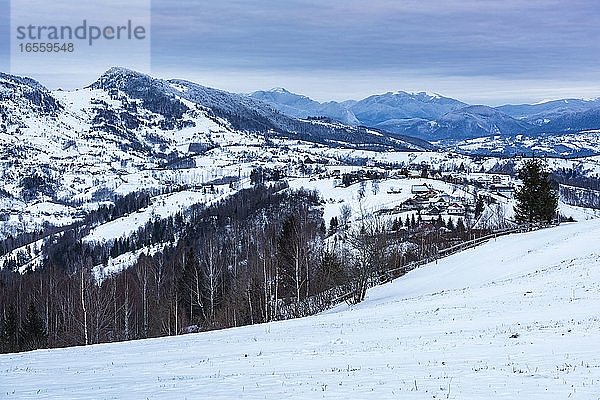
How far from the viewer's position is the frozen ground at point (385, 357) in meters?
15.1

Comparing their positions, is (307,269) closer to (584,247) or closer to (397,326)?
(584,247)

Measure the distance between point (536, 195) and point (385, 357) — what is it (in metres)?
52.8

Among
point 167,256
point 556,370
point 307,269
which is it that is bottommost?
point 167,256

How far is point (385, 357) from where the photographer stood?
1986cm

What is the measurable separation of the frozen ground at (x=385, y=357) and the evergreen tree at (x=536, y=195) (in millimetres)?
31055

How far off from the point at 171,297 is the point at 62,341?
41.8 feet

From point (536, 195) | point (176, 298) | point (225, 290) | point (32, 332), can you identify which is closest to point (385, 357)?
point (176, 298)

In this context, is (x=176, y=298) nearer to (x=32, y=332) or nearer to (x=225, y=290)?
(x=225, y=290)

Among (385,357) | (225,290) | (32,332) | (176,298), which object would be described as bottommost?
(32,332)

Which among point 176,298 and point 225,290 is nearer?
point 176,298

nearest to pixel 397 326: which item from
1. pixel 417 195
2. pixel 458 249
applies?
pixel 458 249

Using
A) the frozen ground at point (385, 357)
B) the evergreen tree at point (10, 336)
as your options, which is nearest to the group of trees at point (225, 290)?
the evergreen tree at point (10, 336)

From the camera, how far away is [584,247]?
4669cm

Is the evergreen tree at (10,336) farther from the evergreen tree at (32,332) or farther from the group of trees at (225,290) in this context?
the evergreen tree at (32,332)
